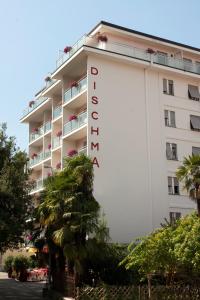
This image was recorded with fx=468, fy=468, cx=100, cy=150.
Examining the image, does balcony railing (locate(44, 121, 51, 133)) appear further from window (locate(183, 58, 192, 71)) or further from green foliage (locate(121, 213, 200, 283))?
green foliage (locate(121, 213, 200, 283))

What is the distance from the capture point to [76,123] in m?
35.5

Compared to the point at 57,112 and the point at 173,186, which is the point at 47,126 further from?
the point at 173,186

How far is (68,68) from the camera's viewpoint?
121 ft

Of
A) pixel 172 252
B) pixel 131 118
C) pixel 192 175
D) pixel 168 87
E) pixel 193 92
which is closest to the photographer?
pixel 172 252

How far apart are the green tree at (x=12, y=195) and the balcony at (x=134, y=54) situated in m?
9.98

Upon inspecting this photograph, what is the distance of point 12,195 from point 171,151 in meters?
14.4

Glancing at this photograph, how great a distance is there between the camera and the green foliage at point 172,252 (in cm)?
1678

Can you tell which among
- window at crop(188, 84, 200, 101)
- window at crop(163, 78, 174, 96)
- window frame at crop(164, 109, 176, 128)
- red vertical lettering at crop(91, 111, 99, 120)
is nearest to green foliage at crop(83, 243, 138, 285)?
red vertical lettering at crop(91, 111, 99, 120)

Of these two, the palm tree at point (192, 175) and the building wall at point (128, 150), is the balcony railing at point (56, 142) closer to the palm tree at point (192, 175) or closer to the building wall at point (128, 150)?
the building wall at point (128, 150)

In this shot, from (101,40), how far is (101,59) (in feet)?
4.62

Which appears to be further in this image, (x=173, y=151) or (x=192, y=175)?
(x=173, y=151)

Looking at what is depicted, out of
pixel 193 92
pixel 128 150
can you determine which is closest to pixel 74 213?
pixel 128 150

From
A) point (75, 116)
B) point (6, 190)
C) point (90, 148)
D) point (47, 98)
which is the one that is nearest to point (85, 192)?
point (6, 190)

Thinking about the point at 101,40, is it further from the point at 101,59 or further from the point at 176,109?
the point at 176,109
